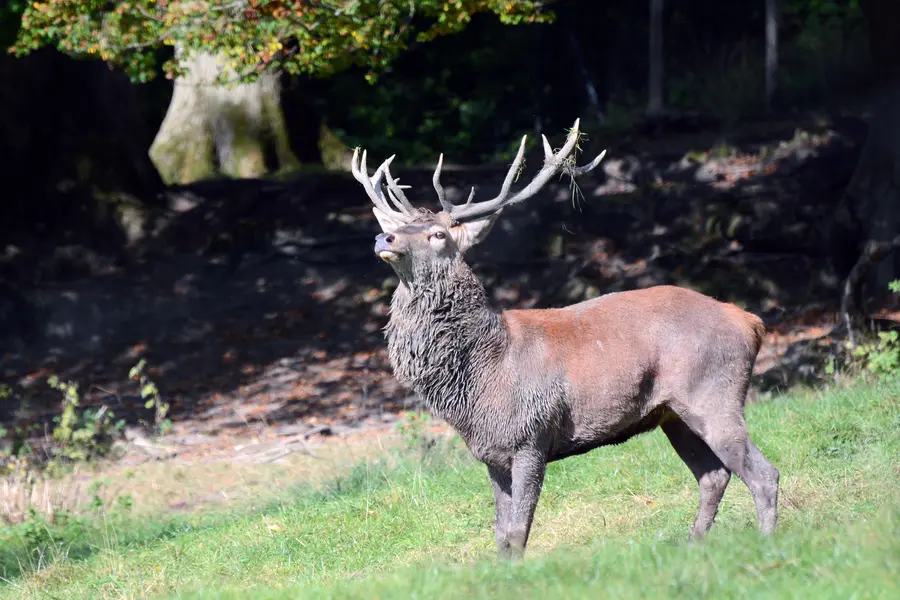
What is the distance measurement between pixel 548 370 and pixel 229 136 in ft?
46.6

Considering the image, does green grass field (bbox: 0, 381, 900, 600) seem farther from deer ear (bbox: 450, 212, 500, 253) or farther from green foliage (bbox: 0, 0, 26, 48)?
green foliage (bbox: 0, 0, 26, 48)

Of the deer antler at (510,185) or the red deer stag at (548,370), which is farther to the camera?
the deer antler at (510,185)

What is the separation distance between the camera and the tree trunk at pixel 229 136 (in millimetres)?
19344

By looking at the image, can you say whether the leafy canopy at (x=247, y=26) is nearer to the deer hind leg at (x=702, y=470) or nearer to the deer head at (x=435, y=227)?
the deer head at (x=435, y=227)

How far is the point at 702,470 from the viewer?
6.72 meters

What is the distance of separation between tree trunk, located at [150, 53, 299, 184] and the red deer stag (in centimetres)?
1333

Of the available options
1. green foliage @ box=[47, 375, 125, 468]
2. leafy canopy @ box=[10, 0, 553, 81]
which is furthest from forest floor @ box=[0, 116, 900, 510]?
leafy canopy @ box=[10, 0, 553, 81]

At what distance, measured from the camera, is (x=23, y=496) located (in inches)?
364

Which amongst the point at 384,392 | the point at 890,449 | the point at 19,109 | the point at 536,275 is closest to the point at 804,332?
the point at 536,275

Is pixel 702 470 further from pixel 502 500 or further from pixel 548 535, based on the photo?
pixel 502 500

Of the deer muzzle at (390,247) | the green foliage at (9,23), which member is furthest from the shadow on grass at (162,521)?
the green foliage at (9,23)

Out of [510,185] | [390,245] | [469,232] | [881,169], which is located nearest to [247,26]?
[510,185]

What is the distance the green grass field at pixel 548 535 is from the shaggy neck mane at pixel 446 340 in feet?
3.15

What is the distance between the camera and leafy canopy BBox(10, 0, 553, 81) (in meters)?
11.3
